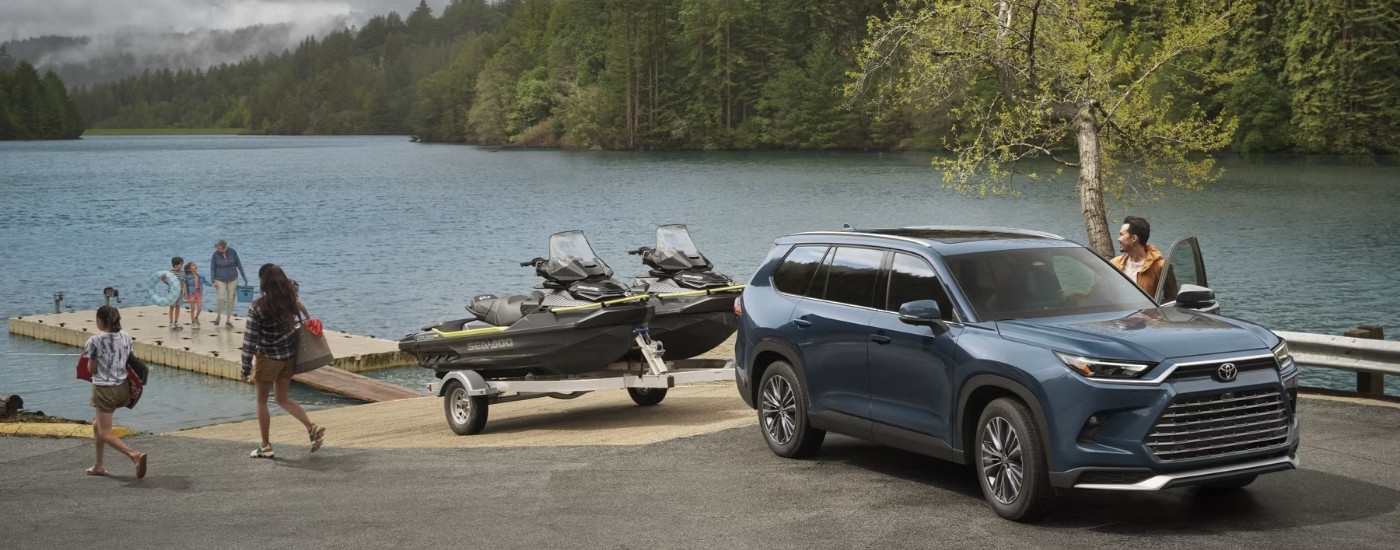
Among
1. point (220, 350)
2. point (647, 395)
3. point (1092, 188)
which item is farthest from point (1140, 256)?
point (220, 350)

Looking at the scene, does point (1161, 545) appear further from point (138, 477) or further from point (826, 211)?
point (826, 211)

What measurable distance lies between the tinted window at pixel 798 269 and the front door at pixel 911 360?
37.4 inches

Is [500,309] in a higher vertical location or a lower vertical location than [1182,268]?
lower

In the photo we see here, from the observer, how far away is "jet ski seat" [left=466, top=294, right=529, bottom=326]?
1530 centimetres

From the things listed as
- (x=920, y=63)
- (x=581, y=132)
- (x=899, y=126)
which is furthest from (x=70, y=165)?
(x=920, y=63)

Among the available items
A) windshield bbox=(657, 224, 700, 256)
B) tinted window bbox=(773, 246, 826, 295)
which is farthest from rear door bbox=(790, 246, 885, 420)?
windshield bbox=(657, 224, 700, 256)

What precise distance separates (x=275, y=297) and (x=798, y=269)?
14.9 ft

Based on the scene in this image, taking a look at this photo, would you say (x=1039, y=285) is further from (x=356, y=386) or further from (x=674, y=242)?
(x=356, y=386)

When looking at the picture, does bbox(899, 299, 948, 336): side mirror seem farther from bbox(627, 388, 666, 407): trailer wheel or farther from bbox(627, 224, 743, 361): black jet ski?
bbox(627, 388, 666, 407): trailer wheel

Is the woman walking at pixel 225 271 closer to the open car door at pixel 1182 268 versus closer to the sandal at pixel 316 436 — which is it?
the sandal at pixel 316 436

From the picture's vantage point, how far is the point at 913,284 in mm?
9703

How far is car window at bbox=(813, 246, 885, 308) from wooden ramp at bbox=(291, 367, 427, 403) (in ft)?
44.6

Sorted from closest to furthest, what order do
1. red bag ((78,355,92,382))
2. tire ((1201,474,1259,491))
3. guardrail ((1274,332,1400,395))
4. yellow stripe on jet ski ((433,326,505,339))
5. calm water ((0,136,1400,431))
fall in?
tire ((1201,474,1259,491))
red bag ((78,355,92,382))
guardrail ((1274,332,1400,395))
yellow stripe on jet ski ((433,326,505,339))
calm water ((0,136,1400,431))

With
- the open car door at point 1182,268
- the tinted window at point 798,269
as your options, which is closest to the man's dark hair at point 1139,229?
the open car door at point 1182,268
